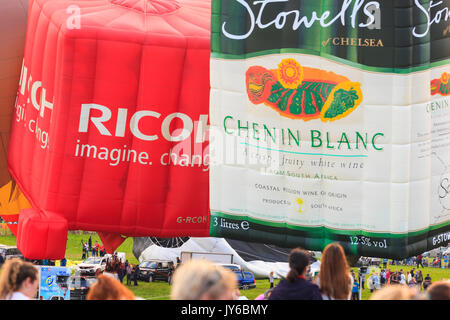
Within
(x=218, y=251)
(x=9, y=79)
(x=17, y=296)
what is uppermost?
(x=9, y=79)

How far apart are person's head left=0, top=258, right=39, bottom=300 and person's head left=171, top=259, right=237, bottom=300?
834 millimetres

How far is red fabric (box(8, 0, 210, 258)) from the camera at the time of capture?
32.9 ft

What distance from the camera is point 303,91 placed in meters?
7.63

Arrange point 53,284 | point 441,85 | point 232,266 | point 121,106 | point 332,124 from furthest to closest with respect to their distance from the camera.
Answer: point 232,266, point 121,106, point 53,284, point 332,124, point 441,85

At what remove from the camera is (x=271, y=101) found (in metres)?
7.76

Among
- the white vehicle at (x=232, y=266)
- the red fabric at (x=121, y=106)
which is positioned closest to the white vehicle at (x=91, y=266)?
the white vehicle at (x=232, y=266)

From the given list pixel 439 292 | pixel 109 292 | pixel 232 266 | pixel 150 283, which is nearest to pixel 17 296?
pixel 109 292

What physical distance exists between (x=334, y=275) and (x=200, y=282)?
4.13 feet

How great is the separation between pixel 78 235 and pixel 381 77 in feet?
53.4

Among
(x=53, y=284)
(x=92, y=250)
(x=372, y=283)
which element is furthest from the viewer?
(x=92, y=250)

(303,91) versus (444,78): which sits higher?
(444,78)

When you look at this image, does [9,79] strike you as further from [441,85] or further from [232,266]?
[441,85]

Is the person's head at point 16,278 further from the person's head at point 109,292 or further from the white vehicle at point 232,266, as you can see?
the white vehicle at point 232,266
